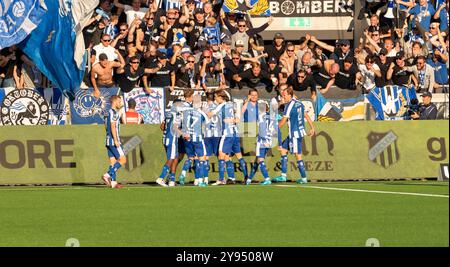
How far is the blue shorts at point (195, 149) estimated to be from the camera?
1131 inches

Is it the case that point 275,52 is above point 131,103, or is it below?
above

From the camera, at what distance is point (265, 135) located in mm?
29359

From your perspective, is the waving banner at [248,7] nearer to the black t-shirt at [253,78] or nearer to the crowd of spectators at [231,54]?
the crowd of spectators at [231,54]

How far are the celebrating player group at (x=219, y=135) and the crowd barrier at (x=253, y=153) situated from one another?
0.76 meters

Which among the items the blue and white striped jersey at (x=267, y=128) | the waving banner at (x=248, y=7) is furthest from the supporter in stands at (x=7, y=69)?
the waving banner at (x=248, y=7)

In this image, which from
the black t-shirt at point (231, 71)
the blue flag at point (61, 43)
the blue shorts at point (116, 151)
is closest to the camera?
the blue shorts at point (116, 151)

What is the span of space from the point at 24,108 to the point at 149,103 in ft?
9.89

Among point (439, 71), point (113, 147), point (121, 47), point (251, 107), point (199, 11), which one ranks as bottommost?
point (113, 147)

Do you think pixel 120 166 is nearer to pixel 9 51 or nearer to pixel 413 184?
pixel 9 51

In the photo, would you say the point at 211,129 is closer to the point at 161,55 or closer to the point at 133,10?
the point at 161,55

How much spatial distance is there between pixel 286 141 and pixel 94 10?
6.47 metres

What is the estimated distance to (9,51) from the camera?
30094 millimetres

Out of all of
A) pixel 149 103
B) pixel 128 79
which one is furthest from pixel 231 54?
pixel 128 79
